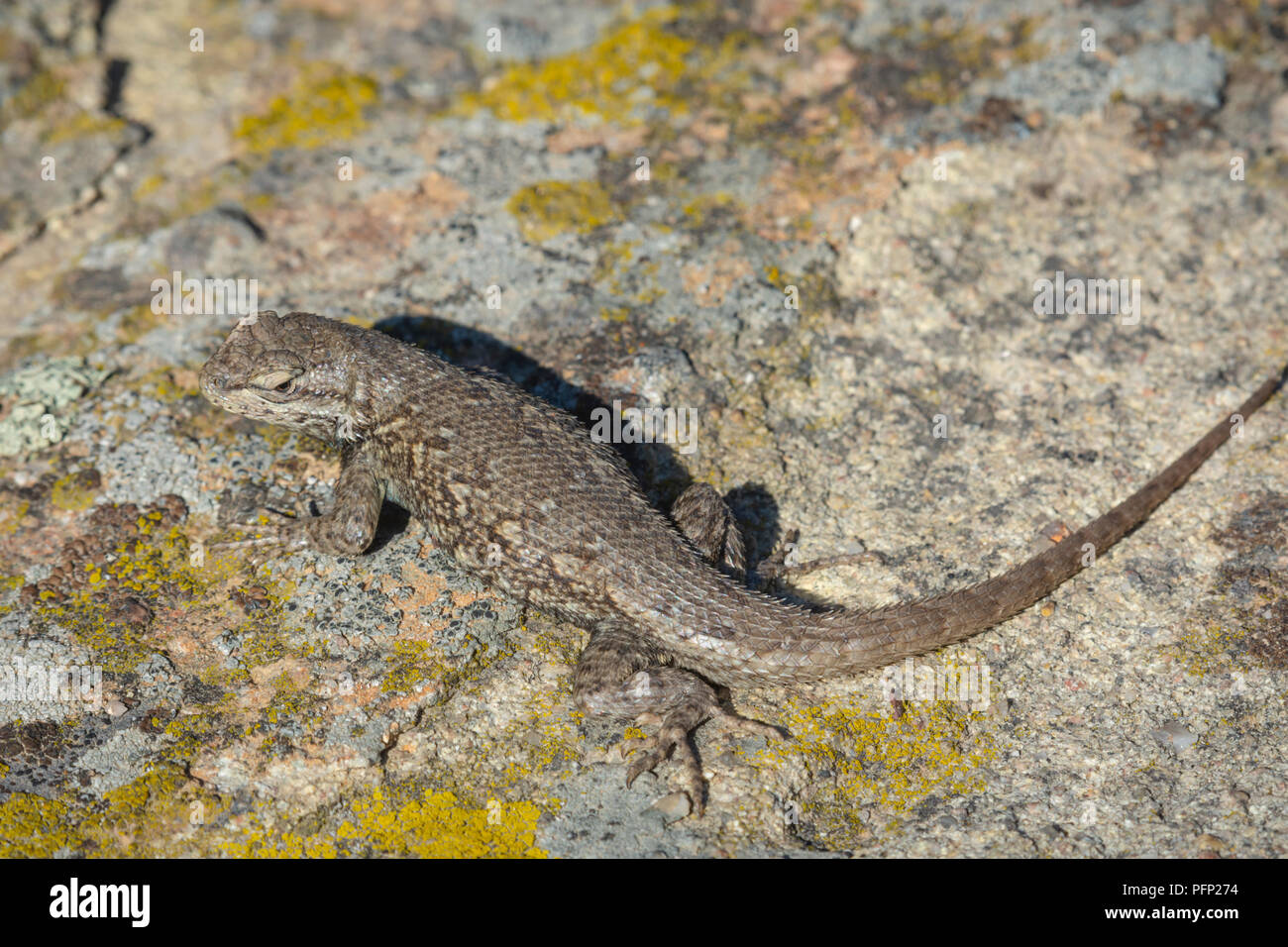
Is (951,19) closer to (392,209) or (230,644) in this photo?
(392,209)

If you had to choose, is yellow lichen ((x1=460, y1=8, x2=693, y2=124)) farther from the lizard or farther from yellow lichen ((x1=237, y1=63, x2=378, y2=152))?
the lizard

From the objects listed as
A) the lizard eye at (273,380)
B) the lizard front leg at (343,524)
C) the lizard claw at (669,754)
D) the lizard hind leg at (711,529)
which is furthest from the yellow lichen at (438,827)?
the lizard eye at (273,380)

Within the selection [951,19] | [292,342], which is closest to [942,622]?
[292,342]

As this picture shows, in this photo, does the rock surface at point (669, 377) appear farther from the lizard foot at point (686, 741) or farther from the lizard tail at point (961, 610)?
the lizard tail at point (961, 610)

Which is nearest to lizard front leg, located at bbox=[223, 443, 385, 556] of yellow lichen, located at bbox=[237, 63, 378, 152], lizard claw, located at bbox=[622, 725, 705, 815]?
lizard claw, located at bbox=[622, 725, 705, 815]

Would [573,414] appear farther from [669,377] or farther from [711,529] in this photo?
[711,529]

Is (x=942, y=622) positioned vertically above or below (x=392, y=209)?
below
